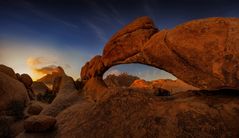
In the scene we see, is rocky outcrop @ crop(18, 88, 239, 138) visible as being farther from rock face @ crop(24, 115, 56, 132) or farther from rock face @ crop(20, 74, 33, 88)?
rock face @ crop(20, 74, 33, 88)

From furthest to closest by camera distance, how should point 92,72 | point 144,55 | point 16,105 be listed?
point 16,105, point 92,72, point 144,55

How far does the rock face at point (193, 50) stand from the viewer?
9.62 meters

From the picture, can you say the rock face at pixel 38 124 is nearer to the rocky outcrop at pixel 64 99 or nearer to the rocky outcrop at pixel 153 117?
the rocky outcrop at pixel 153 117

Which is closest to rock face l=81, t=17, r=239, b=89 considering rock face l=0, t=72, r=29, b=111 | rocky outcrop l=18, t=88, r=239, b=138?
rocky outcrop l=18, t=88, r=239, b=138

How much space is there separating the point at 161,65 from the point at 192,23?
2.93m

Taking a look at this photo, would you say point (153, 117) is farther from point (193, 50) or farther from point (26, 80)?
point (26, 80)

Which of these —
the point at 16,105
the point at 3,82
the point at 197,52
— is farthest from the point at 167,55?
the point at 3,82

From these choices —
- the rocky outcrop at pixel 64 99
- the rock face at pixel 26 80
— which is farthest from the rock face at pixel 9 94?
the rock face at pixel 26 80

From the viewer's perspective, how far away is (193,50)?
10.6 metres

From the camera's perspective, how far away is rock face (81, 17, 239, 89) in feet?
31.6

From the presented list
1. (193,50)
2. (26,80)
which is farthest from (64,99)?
(26,80)

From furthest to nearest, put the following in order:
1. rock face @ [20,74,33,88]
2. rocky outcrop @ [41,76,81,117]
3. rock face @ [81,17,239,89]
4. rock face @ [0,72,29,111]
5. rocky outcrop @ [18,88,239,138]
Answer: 1. rock face @ [20,74,33,88]
2. rock face @ [0,72,29,111]
3. rocky outcrop @ [41,76,81,117]
4. rock face @ [81,17,239,89]
5. rocky outcrop @ [18,88,239,138]

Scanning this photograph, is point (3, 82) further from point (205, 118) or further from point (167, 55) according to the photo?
point (205, 118)

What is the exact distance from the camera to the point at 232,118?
31.1ft
